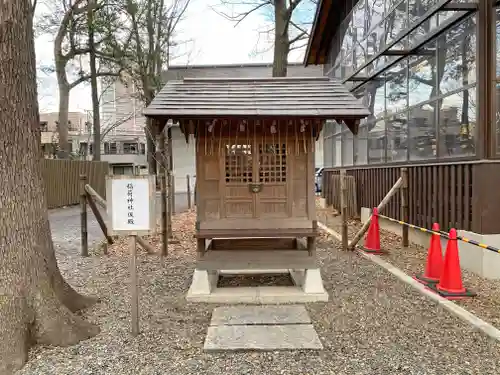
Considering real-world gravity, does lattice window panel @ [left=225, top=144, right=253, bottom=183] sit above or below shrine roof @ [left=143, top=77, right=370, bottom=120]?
below

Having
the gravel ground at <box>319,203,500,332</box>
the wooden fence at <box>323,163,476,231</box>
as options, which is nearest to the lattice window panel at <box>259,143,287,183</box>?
the gravel ground at <box>319,203,500,332</box>

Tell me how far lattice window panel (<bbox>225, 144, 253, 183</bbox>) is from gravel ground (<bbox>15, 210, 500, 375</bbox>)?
1.68 meters

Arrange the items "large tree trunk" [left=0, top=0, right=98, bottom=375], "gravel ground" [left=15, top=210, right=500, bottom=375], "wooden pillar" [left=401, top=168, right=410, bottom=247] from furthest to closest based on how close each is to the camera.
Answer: "wooden pillar" [left=401, top=168, right=410, bottom=247]
"large tree trunk" [left=0, top=0, right=98, bottom=375]
"gravel ground" [left=15, top=210, right=500, bottom=375]

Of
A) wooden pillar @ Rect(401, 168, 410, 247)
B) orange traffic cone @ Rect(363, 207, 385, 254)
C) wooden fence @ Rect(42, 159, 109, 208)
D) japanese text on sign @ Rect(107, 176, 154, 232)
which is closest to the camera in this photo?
japanese text on sign @ Rect(107, 176, 154, 232)

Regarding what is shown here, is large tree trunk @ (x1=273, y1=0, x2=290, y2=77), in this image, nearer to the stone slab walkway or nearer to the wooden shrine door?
the wooden shrine door

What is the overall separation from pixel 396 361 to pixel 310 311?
139 cm

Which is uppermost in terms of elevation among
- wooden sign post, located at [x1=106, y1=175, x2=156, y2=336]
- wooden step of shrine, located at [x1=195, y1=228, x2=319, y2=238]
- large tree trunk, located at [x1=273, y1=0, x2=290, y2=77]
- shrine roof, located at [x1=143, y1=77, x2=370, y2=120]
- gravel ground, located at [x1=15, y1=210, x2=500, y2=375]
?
large tree trunk, located at [x1=273, y1=0, x2=290, y2=77]

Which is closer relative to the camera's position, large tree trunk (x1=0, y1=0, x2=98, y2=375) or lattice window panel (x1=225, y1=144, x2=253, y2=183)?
large tree trunk (x1=0, y1=0, x2=98, y2=375)

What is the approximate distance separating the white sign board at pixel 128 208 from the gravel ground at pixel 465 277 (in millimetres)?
3767

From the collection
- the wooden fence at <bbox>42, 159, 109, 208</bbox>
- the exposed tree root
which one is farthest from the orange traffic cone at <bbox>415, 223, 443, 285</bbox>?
the wooden fence at <bbox>42, 159, 109, 208</bbox>

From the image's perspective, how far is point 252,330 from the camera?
4.07 metres

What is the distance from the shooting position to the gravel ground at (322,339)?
11.0 feet

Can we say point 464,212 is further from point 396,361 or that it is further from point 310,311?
point 396,361

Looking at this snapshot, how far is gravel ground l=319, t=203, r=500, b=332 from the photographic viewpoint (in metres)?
4.66
